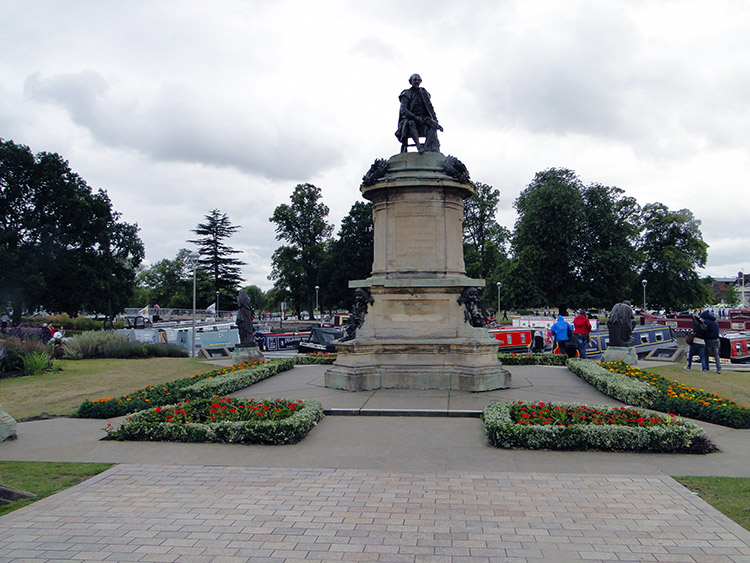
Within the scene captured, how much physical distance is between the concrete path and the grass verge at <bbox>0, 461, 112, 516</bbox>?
257mm

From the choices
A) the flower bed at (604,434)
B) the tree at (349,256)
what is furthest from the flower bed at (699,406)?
the tree at (349,256)

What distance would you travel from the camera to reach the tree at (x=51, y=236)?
3897cm

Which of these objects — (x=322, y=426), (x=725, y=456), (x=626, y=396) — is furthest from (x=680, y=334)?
(x=322, y=426)

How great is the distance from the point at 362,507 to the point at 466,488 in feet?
4.09

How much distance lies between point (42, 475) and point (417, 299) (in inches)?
312

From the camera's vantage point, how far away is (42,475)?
6500 millimetres

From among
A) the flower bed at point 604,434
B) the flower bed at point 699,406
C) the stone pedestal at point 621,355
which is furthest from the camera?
the stone pedestal at point 621,355

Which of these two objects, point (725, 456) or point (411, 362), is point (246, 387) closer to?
point (411, 362)

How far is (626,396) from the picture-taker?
10.1 metres

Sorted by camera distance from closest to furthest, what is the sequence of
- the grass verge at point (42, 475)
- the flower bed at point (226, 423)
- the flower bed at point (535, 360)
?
the grass verge at point (42, 475) < the flower bed at point (226, 423) < the flower bed at point (535, 360)

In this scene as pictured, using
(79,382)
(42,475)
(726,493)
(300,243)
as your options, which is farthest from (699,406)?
(300,243)

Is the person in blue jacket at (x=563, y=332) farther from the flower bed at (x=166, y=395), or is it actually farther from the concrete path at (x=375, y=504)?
the flower bed at (x=166, y=395)

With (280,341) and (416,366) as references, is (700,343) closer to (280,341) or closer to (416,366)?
(416,366)

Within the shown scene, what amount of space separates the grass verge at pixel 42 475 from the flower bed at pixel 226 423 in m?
1.28
